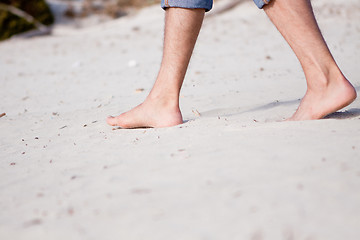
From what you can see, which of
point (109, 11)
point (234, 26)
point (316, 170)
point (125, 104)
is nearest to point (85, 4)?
point (109, 11)

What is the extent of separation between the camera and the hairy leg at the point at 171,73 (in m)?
1.80

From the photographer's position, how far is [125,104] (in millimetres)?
2672

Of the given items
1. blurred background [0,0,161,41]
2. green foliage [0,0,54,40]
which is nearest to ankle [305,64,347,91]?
blurred background [0,0,161,41]

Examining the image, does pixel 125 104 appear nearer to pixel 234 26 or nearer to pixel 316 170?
pixel 316 170

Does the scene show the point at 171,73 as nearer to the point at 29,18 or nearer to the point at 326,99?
the point at 326,99

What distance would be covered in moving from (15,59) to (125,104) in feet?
11.9

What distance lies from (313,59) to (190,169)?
0.82 m

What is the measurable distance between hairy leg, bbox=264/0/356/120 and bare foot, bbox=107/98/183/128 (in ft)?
1.80

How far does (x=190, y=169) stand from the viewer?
1.18m

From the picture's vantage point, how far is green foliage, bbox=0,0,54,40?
30.1ft

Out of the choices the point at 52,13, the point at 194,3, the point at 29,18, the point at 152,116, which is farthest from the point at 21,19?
the point at 194,3

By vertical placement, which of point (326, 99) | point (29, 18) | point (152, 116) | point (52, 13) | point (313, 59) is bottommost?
point (52, 13)

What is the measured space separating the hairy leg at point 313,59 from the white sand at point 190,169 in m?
0.11

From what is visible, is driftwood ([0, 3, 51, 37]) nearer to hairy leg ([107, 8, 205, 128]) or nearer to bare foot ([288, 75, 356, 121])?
hairy leg ([107, 8, 205, 128])
